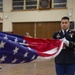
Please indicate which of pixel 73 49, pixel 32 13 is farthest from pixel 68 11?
pixel 73 49

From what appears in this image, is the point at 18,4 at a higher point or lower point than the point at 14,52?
higher

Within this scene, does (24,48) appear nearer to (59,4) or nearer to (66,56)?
(66,56)

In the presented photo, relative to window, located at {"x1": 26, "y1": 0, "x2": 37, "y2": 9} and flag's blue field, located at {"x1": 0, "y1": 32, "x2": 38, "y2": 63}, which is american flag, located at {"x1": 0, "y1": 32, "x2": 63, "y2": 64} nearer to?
flag's blue field, located at {"x1": 0, "y1": 32, "x2": 38, "y2": 63}

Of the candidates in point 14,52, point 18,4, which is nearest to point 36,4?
point 18,4

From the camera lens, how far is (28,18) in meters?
19.7

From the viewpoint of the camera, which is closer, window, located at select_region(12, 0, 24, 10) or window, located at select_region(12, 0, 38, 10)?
window, located at select_region(12, 0, 38, 10)

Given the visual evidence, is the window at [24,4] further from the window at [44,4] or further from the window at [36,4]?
the window at [44,4]

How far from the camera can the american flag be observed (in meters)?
3.52

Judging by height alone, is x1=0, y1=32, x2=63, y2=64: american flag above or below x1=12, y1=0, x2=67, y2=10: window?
below

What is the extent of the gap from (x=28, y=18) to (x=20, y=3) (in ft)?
4.51

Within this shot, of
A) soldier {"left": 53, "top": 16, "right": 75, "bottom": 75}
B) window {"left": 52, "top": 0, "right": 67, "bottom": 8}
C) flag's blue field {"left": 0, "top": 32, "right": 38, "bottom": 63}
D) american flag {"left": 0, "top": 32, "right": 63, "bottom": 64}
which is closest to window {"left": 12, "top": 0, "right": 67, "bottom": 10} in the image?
window {"left": 52, "top": 0, "right": 67, "bottom": 8}

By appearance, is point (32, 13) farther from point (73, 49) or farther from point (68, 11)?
point (73, 49)

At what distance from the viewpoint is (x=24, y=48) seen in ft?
12.1

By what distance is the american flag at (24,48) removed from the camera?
11.6 ft
